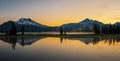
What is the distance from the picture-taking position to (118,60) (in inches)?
1075

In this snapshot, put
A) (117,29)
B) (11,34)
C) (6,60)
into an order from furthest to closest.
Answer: (117,29) < (11,34) < (6,60)

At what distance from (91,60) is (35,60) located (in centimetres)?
645

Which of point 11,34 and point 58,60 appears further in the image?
point 11,34

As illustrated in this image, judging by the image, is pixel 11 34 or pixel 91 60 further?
Result: pixel 11 34

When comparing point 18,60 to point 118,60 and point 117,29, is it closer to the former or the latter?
point 118,60

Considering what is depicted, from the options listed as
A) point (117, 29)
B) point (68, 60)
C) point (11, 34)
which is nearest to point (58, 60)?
point (68, 60)

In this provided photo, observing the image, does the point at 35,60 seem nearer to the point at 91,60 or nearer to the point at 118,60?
the point at 91,60

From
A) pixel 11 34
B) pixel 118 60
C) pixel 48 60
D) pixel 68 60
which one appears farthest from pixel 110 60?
pixel 11 34

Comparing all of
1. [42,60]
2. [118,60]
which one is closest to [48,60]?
[42,60]

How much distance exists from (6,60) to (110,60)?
11911mm

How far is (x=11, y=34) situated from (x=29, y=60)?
96.6m

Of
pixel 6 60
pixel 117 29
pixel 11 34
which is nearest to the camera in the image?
pixel 6 60

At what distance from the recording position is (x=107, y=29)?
167500mm

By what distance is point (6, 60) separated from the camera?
87.4 ft
